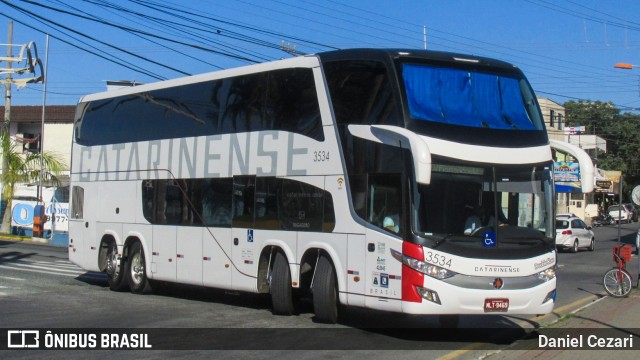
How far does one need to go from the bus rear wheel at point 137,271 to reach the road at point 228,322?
1.07ft

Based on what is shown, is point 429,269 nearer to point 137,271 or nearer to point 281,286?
point 281,286

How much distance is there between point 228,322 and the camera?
1297 centimetres

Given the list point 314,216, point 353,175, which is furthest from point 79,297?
point 353,175

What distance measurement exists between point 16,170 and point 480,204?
1439 inches

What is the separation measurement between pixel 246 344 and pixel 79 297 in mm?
6843

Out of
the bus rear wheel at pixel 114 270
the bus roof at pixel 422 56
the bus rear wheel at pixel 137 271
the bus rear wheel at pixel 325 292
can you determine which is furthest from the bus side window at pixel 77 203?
the bus roof at pixel 422 56

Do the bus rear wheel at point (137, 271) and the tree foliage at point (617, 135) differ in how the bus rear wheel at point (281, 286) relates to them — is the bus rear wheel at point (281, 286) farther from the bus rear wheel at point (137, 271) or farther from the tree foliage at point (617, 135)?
the tree foliage at point (617, 135)

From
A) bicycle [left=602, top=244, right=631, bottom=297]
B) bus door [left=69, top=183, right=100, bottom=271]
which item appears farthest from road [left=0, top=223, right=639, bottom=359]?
bicycle [left=602, top=244, right=631, bottom=297]

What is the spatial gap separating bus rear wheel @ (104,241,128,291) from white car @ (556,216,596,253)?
83.2ft

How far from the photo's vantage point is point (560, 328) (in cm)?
1284

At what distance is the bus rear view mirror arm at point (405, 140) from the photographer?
1012 centimetres

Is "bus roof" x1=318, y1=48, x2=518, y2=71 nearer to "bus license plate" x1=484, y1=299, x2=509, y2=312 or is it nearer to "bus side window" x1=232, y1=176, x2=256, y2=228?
"bus side window" x1=232, y1=176, x2=256, y2=228

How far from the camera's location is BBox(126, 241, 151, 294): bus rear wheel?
17547mm

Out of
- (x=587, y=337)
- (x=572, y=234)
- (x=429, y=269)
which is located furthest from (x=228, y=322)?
(x=572, y=234)
